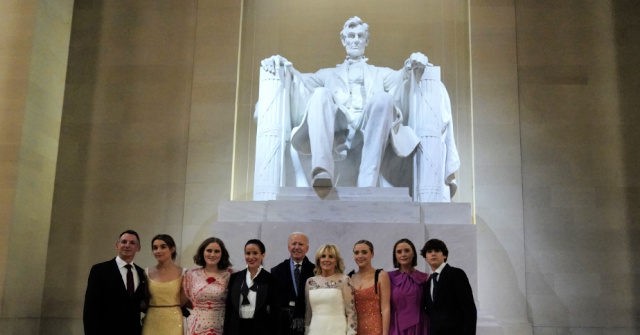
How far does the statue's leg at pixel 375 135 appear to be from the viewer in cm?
618

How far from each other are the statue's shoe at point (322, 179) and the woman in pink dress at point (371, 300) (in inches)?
73.4

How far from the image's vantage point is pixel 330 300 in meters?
4.07

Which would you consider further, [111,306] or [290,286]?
[290,286]

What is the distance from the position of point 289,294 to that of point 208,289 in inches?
19.9

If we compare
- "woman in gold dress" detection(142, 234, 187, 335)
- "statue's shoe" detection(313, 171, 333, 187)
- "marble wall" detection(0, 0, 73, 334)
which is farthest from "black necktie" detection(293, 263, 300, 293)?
"marble wall" detection(0, 0, 73, 334)

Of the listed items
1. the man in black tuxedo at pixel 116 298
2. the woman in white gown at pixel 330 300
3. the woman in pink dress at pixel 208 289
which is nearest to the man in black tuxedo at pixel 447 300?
the woman in white gown at pixel 330 300

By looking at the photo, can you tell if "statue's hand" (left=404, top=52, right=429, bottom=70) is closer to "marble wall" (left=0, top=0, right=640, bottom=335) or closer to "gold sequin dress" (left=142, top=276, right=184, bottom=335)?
"marble wall" (left=0, top=0, right=640, bottom=335)

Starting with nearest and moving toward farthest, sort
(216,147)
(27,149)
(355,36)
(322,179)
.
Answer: (322,179) < (355,36) < (27,149) < (216,147)

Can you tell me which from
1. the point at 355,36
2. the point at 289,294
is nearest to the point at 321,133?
the point at 355,36

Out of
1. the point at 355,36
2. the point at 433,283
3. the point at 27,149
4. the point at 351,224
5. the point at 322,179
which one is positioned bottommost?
the point at 433,283

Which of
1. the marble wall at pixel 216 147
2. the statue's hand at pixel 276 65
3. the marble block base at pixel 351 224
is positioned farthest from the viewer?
the marble wall at pixel 216 147

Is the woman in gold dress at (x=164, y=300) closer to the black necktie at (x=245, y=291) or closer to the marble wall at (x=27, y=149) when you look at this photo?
the black necktie at (x=245, y=291)

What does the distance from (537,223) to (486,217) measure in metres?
0.55

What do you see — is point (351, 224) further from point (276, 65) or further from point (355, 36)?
point (355, 36)
